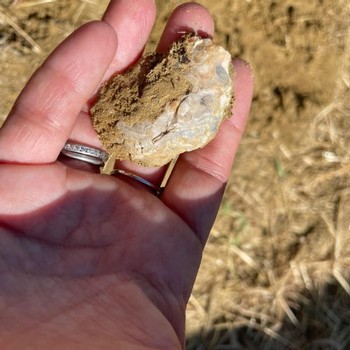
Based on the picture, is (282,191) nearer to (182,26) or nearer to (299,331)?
(299,331)

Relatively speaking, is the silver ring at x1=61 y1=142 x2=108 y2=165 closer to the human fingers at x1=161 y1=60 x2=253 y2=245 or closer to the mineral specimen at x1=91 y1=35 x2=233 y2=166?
the mineral specimen at x1=91 y1=35 x2=233 y2=166

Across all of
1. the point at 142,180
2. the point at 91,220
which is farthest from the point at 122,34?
the point at 91,220

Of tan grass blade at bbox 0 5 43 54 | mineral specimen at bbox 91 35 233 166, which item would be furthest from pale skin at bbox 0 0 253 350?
tan grass blade at bbox 0 5 43 54

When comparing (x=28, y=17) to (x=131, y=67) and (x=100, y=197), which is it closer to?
(x=131, y=67)

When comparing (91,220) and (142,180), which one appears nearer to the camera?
(91,220)

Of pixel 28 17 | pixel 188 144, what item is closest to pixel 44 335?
pixel 188 144

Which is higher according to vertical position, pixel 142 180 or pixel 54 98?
pixel 54 98
